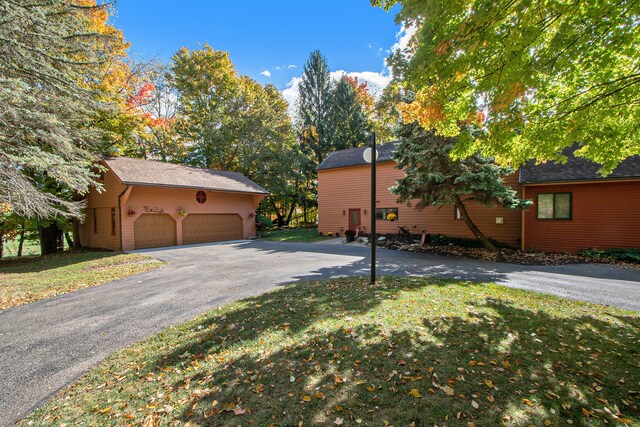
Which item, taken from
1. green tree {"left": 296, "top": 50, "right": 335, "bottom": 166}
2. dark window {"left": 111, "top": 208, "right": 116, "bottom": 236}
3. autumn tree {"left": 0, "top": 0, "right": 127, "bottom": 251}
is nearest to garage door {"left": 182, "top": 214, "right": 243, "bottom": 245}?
dark window {"left": 111, "top": 208, "right": 116, "bottom": 236}

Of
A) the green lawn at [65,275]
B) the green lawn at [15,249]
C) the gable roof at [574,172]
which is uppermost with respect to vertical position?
the gable roof at [574,172]

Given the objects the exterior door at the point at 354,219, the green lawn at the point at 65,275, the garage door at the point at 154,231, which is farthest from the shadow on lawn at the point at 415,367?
the exterior door at the point at 354,219

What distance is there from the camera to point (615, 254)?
415 inches

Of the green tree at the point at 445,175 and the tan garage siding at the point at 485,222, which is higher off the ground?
the green tree at the point at 445,175

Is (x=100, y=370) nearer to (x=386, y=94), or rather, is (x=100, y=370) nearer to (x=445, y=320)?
(x=445, y=320)

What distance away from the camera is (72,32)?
8.63 meters

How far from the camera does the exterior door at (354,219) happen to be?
1972 cm

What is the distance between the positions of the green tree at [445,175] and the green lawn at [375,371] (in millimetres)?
6918

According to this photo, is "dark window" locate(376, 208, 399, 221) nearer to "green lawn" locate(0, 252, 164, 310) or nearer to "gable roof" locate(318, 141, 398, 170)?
"gable roof" locate(318, 141, 398, 170)

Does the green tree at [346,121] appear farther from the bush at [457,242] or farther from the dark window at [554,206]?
the dark window at [554,206]

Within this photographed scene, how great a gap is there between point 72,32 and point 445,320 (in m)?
12.9

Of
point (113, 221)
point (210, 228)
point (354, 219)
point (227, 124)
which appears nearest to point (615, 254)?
point (354, 219)

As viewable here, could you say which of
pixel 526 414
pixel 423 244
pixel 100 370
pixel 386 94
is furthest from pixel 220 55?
pixel 526 414

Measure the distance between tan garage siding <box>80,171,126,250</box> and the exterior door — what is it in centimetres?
1366
